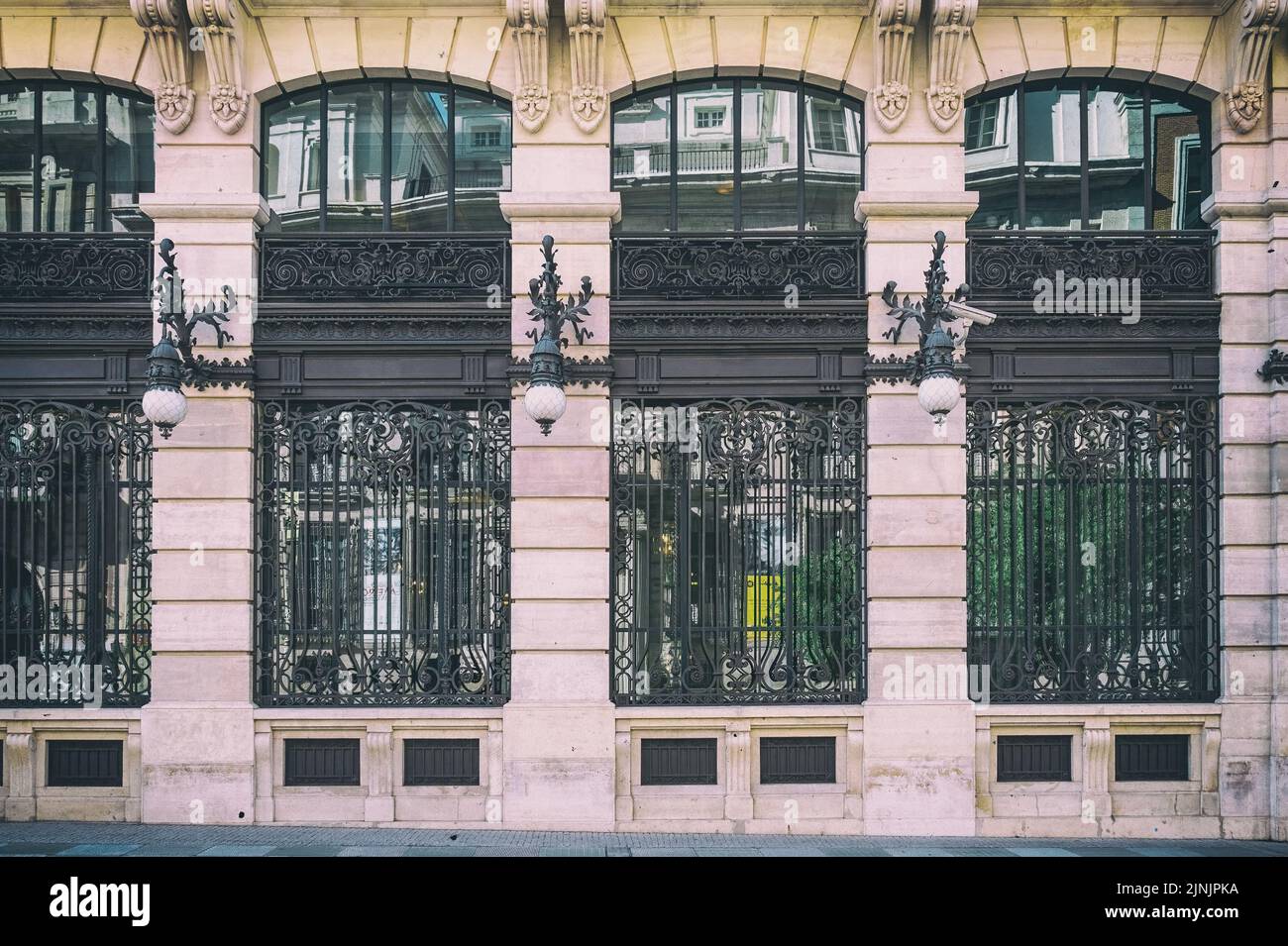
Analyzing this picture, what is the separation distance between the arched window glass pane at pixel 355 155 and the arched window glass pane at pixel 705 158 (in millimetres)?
3338

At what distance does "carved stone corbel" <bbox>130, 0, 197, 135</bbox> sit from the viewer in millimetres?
12328

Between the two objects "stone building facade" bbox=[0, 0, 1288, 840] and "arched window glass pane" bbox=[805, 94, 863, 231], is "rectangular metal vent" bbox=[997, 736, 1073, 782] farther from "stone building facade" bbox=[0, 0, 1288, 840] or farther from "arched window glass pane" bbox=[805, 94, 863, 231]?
"arched window glass pane" bbox=[805, 94, 863, 231]

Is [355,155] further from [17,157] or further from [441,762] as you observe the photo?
[441,762]

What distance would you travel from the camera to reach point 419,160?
13.2 m

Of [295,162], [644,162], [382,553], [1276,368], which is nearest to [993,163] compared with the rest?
[1276,368]

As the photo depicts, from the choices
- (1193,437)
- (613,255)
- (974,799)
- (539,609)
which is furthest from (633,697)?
(1193,437)

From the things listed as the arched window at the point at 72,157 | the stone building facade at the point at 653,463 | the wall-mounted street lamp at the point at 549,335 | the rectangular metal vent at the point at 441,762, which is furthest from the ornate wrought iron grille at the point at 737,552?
the arched window at the point at 72,157

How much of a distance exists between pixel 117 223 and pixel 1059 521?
10.7 meters

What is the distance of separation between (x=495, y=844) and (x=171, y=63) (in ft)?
28.7

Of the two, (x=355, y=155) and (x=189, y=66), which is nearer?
(x=189, y=66)

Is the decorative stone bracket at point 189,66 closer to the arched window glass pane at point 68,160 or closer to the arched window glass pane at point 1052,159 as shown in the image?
the arched window glass pane at point 68,160

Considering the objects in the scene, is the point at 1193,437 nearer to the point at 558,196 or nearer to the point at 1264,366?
the point at 1264,366

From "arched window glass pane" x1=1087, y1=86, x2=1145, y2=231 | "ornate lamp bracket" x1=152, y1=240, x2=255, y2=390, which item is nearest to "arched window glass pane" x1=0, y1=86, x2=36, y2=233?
"ornate lamp bracket" x1=152, y1=240, x2=255, y2=390

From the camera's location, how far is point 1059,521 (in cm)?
1269
